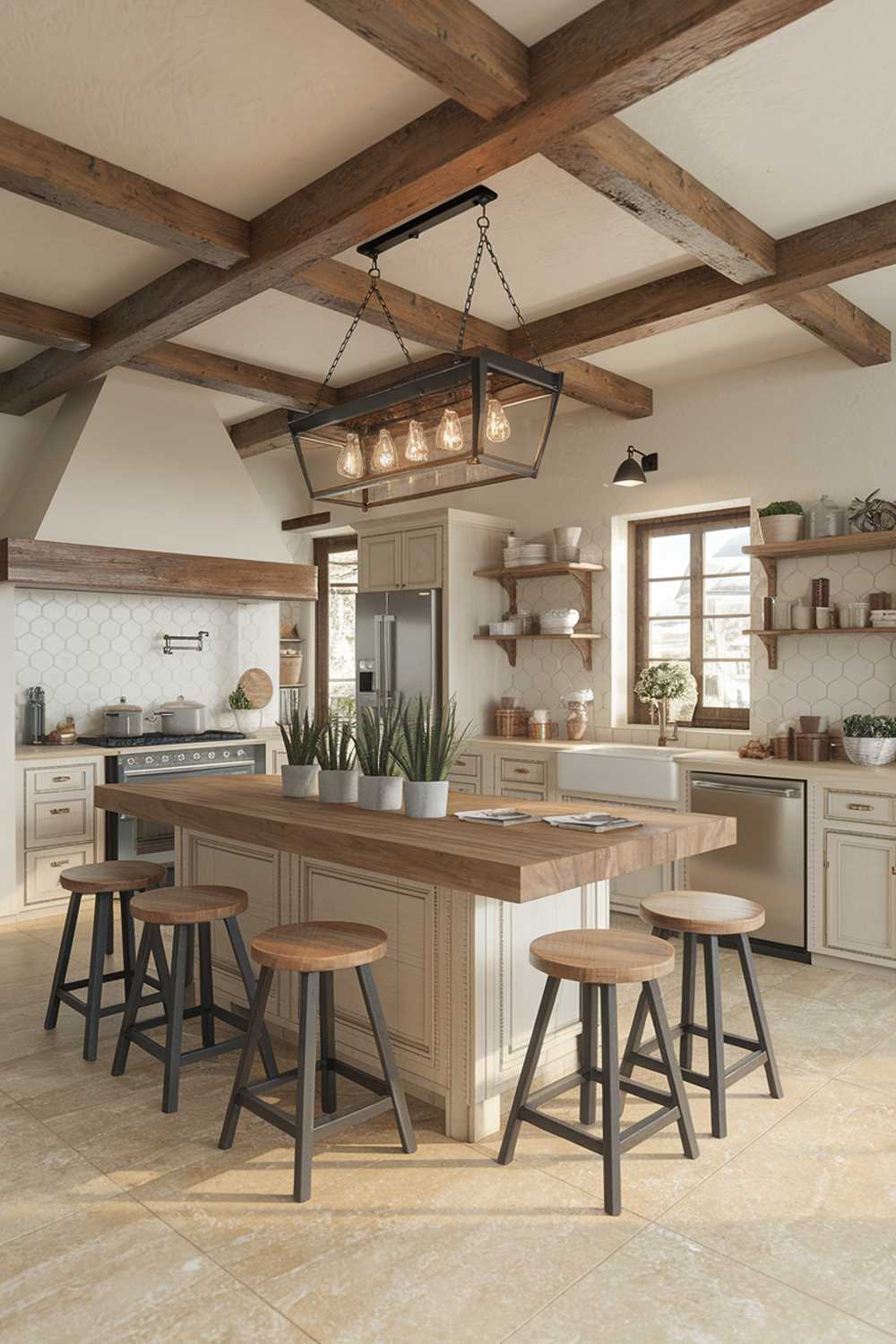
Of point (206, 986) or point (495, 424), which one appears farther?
point (206, 986)

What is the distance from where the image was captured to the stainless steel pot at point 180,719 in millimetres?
6176

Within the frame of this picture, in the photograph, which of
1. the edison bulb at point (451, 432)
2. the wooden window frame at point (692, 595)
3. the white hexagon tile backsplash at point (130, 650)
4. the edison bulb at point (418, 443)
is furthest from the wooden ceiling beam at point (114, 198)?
the wooden window frame at point (692, 595)

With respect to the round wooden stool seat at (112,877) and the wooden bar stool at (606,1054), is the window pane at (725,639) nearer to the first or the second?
the wooden bar stool at (606,1054)

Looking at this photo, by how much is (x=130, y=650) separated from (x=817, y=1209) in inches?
206

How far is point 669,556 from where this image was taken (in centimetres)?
595

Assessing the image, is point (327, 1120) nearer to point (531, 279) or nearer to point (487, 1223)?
point (487, 1223)

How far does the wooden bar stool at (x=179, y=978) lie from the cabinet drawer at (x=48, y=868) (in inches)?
89.0

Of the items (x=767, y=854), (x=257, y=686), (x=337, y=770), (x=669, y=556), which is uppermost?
(x=669, y=556)

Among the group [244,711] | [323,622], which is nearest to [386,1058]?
[244,711]

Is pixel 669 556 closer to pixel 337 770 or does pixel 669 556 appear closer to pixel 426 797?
pixel 337 770

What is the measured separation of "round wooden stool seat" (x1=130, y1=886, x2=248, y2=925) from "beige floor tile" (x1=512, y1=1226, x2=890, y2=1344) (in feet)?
4.94

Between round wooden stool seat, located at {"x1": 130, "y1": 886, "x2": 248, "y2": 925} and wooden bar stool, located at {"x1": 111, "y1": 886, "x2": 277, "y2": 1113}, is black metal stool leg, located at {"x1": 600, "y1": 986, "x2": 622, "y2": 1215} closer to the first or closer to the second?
wooden bar stool, located at {"x1": 111, "y1": 886, "x2": 277, "y2": 1113}

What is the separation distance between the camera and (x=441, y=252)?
12.6 feet

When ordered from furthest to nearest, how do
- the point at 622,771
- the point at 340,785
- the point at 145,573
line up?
the point at 145,573 → the point at 622,771 → the point at 340,785
